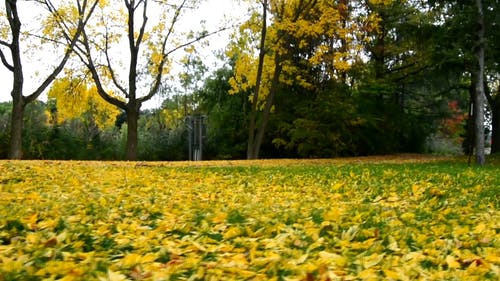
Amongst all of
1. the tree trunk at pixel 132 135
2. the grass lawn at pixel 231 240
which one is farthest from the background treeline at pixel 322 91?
the grass lawn at pixel 231 240

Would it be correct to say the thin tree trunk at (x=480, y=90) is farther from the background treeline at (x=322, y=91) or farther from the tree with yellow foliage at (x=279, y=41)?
the tree with yellow foliage at (x=279, y=41)

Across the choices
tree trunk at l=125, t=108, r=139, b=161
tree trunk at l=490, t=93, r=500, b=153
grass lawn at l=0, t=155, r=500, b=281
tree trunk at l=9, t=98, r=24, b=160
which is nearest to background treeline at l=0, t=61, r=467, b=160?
tree trunk at l=490, t=93, r=500, b=153

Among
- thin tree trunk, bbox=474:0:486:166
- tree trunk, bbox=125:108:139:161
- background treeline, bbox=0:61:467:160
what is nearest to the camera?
thin tree trunk, bbox=474:0:486:166

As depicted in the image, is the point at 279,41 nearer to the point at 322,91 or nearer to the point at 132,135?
the point at 322,91

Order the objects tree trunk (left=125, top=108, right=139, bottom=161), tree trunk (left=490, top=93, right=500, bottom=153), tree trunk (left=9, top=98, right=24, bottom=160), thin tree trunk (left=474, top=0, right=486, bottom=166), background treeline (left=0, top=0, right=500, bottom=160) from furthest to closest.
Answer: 1. tree trunk (left=490, top=93, right=500, bottom=153)
2. tree trunk (left=125, top=108, right=139, bottom=161)
3. background treeline (left=0, top=0, right=500, bottom=160)
4. tree trunk (left=9, top=98, right=24, bottom=160)
5. thin tree trunk (left=474, top=0, right=486, bottom=166)

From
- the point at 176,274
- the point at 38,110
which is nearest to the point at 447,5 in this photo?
the point at 176,274

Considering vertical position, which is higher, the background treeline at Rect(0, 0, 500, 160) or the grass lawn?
the background treeline at Rect(0, 0, 500, 160)

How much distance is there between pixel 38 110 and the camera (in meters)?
26.6

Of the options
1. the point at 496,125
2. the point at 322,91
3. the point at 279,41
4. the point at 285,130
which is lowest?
the point at 285,130

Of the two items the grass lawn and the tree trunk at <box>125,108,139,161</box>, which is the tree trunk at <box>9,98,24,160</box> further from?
the grass lawn

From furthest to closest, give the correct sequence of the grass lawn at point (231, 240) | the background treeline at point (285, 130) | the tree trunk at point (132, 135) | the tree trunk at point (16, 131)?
the background treeline at point (285, 130) < the tree trunk at point (132, 135) < the tree trunk at point (16, 131) < the grass lawn at point (231, 240)

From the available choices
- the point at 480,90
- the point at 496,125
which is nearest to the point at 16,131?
the point at 480,90

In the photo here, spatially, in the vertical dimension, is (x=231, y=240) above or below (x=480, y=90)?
below

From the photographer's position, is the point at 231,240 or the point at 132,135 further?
the point at 132,135
